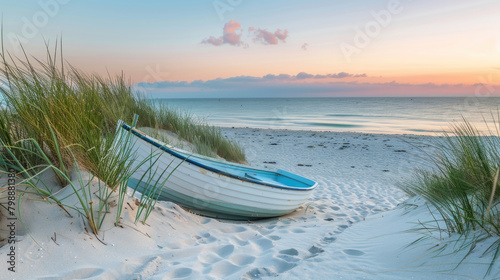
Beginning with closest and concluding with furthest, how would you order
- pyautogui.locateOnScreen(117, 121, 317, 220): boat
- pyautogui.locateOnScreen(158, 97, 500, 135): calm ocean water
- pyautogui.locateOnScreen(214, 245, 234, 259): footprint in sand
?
pyautogui.locateOnScreen(214, 245, 234, 259): footprint in sand < pyautogui.locateOnScreen(117, 121, 317, 220): boat < pyautogui.locateOnScreen(158, 97, 500, 135): calm ocean water

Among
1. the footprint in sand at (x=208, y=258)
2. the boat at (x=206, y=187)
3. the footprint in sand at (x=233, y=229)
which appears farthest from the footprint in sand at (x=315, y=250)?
the boat at (x=206, y=187)

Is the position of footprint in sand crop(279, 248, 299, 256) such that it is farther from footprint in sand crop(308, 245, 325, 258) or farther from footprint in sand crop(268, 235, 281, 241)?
footprint in sand crop(268, 235, 281, 241)

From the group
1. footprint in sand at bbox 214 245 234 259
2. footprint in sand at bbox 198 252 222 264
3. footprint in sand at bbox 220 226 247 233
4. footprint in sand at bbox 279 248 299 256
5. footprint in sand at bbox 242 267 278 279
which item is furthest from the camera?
footprint in sand at bbox 220 226 247 233

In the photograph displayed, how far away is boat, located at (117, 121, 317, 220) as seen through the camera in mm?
4098

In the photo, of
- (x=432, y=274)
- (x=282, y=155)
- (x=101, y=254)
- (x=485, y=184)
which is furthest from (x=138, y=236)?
(x=282, y=155)

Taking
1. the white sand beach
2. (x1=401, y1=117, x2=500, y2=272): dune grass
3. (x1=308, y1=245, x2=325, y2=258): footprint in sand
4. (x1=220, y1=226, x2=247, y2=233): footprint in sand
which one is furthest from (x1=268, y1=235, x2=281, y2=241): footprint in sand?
(x1=401, y1=117, x2=500, y2=272): dune grass

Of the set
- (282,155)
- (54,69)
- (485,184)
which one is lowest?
(282,155)

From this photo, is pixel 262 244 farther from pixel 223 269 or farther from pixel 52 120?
pixel 52 120

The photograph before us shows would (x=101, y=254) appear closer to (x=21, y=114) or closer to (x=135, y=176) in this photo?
(x=21, y=114)

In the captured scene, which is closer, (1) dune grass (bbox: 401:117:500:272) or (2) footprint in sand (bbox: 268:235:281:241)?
(1) dune grass (bbox: 401:117:500:272)

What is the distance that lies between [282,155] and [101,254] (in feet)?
29.9

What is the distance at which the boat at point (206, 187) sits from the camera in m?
4.10

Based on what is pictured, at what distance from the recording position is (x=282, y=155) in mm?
11359

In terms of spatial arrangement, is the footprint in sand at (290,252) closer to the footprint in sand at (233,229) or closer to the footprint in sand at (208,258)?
the footprint in sand at (208,258)
